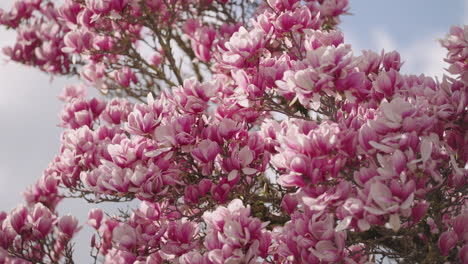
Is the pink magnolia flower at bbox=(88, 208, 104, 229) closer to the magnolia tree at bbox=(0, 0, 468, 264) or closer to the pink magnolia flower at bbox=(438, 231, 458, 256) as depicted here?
the magnolia tree at bbox=(0, 0, 468, 264)

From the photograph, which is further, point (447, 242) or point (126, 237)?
point (126, 237)

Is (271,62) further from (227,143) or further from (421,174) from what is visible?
(421,174)

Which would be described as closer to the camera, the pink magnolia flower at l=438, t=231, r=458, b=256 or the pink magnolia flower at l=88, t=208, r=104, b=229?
the pink magnolia flower at l=438, t=231, r=458, b=256

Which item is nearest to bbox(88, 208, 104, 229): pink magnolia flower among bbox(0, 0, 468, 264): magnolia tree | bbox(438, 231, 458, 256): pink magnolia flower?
bbox(0, 0, 468, 264): magnolia tree

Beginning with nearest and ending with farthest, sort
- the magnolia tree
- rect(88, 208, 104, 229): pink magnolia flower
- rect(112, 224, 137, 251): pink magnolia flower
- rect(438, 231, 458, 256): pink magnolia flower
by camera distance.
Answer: the magnolia tree
rect(438, 231, 458, 256): pink magnolia flower
rect(112, 224, 137, 251): pink magnolia flower
rect(88, 208, 104, 229): pink magnolia flower

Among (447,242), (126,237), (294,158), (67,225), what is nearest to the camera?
(294,158)

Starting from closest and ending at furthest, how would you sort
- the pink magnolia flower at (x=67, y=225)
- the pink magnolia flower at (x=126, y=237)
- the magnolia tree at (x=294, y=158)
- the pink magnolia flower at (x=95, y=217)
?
the magnolia tree at (x=294, y=158) < the pink magnolia flower at (x=126, y=237) < the pink magnolia flower at (x=67, y=225) < the pink magnolia flower at (x=95, y=217)

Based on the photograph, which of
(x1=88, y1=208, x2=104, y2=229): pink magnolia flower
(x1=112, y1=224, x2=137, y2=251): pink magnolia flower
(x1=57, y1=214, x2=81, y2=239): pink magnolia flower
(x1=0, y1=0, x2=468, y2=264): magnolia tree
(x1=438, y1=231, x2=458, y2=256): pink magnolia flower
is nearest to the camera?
Answer: (x1=0, y1=0, x2=468, y2=264): magnolia tree

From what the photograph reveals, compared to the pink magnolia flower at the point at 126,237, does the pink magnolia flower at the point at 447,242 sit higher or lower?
higher

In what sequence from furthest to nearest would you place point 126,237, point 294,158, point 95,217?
point 95,217, point 126,237, point 294,158

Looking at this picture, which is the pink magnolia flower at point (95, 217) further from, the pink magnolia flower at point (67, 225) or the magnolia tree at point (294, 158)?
the magnolia tree at point (294, 158)

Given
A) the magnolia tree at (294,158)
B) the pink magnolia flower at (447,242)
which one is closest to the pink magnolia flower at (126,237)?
the magnolia tree at (294,158)

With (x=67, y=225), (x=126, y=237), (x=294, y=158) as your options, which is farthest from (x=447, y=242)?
(x=67, y=225)

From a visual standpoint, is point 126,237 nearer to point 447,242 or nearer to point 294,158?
point 294,158
